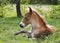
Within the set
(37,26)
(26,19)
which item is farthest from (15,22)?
(37,26)

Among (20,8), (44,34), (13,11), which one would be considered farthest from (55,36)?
(13,11)

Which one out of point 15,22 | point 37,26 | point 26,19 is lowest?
point 15,22

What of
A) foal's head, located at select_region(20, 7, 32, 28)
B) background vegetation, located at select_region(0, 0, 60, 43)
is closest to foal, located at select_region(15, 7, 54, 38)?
foal's head, located at select_region(20, 7, 32, 28)

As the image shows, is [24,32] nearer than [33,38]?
No

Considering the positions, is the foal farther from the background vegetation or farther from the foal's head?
the background vegetation

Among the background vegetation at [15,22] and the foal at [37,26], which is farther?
the foal at [37,26]

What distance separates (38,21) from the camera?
1145cm

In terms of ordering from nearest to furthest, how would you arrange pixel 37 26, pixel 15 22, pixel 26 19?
1. pixel 37 26
2. pixel 26 19
3. pixel 15 22

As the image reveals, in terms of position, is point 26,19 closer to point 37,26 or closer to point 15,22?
point 37,26

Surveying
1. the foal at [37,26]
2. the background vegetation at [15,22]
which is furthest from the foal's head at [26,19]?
the background vegetation at [15,22]

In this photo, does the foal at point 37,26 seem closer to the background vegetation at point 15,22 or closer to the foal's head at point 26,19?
the foal's head at point 26,19

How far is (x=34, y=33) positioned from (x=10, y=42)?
200cm

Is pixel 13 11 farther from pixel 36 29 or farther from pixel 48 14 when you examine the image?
pixel 36 29

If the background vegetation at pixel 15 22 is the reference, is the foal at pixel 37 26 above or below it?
above
